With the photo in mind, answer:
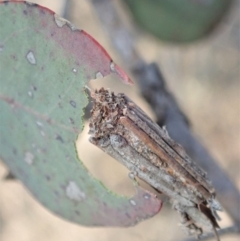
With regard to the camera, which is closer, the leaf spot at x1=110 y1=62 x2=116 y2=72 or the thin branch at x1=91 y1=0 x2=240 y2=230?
the leaf spot at x1=110 y1=62 x2=116 y2=72

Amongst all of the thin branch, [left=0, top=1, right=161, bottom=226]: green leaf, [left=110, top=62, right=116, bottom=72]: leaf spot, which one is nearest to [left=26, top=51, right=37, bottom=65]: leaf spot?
[left=0, top=1, right=161, bottom=226]: green leaf

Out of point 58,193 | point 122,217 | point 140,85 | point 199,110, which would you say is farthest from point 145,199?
point 199,110

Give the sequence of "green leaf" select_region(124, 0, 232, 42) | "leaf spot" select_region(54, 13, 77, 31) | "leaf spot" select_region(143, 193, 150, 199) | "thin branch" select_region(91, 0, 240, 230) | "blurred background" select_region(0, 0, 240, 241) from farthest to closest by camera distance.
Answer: "blurred background" select_region(0, 0, 240, 241), "green leaf" select_region(124, 0, 232, 42), "thin branch" select_region(91, 0, 240, 230), "leaf spot" select_region(143, 193, 150, 199), "leaf spot" select_region(54, 13, 77, 31)

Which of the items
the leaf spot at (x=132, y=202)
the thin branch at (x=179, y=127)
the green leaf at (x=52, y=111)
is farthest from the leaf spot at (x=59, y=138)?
the thin branch at (x=179, y=127)

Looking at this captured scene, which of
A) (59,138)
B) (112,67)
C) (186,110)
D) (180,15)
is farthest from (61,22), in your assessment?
(186,110)

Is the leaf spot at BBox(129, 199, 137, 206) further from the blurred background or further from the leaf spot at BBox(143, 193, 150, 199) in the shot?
the blurred background

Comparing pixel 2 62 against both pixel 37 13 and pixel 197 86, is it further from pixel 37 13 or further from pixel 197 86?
pixel 197 86
